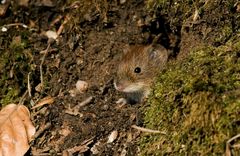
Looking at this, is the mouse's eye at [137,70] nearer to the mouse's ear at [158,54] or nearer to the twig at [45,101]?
the mouse's ear at [158,54]

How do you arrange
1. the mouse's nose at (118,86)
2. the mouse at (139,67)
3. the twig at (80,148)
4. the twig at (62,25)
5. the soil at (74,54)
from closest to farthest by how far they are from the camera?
the twig at (80,148), the soil at (74,54), the mouse's nose at (118,86), the mouse at (139,67), the twig at (62,25)

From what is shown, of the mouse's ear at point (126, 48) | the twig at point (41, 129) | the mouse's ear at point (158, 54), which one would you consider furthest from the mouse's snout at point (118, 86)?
the twig at point (41, 129)

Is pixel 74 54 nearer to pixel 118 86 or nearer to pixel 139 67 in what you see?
pixel 118 86

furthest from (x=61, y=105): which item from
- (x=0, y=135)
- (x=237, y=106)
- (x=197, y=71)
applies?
(x=237, y=106)

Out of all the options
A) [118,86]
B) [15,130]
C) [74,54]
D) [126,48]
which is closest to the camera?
[15,130]

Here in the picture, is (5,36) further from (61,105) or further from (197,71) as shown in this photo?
(197,71)

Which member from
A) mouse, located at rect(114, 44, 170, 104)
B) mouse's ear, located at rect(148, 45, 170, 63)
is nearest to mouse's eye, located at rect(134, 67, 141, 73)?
mouse, located at rect(114, 44, 170, 104)

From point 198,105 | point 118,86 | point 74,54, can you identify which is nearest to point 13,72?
point 74,54
